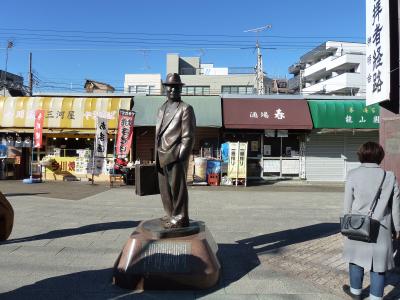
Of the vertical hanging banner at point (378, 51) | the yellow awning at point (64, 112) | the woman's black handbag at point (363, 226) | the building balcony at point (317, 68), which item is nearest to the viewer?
the woman's black handbag at point (363, 226)

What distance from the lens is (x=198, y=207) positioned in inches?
463

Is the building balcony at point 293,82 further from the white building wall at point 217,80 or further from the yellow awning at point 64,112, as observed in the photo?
the yellow awning at point 64,112

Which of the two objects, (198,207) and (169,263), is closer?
(169,263)

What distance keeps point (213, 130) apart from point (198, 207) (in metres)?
8.57

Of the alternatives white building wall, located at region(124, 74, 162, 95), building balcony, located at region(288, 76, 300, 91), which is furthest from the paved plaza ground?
building balcony, located at region(288, 76, 300, 91)

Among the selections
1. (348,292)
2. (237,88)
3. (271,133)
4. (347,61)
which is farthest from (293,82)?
(348,292)

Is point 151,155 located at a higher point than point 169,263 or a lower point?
higher

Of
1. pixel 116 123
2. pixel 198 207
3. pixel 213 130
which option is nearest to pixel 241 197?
pixel 198 207

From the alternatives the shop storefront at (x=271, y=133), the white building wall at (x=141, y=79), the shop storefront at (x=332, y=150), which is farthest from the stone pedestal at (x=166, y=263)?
the white building wall at (x=141, y=79)

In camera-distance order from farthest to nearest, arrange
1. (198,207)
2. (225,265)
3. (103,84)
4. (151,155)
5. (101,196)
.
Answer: (103,84), (151,155), (101,196), (198,207), (225,265)

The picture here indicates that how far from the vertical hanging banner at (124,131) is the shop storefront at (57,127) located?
1.71m

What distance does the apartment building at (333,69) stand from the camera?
166 ft

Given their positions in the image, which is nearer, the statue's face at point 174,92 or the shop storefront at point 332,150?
the statue's face at point 174,92

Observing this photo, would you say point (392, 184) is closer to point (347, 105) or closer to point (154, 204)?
point (154, 204)
